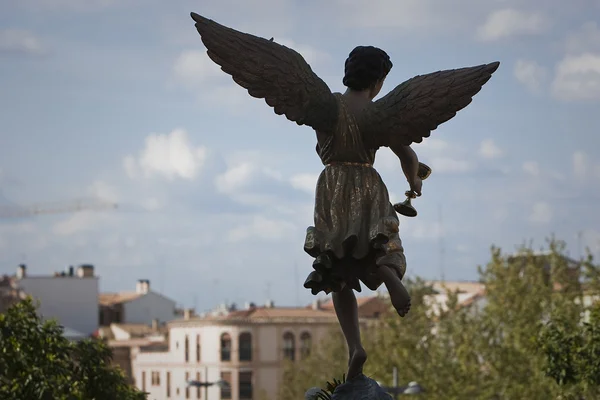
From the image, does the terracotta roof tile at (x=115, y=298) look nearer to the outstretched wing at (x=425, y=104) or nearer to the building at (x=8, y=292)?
the building at (x=8, y=292)

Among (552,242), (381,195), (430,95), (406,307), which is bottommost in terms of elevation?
(406,307)

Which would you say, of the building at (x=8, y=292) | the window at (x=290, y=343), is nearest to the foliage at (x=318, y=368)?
the building at (x=8, y=292)

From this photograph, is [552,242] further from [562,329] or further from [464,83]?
[464,83]

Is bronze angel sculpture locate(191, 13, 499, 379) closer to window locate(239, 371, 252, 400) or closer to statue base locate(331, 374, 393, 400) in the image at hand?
statue base locate(331, 374, 393, 400)

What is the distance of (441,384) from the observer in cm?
5025

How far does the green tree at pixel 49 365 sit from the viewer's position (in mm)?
24906

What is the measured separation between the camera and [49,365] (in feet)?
85.2

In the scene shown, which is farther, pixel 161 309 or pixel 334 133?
pixel 161 309

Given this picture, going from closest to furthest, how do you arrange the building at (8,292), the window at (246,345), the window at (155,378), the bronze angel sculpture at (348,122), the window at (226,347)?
1. the bronze angel sculpture at (348,122)
2. the building at (8,292)
3. the window at (246,345)
4. the window at (226,347)
5. the window at (155,378)

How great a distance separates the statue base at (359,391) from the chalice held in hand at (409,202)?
1333 mm

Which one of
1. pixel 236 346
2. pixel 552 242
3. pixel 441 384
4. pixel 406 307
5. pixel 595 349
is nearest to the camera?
pixel 406 307

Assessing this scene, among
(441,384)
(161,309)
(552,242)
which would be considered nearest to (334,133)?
(441,384)

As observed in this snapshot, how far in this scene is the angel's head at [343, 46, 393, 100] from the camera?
38.6 feet

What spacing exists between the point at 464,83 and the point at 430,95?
0.27 meters
